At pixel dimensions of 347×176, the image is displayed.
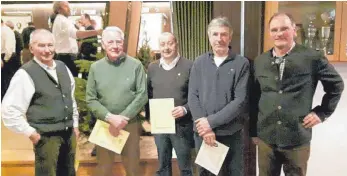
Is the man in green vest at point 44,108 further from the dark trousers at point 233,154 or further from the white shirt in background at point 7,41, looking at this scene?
the dark trousers at point 233,154

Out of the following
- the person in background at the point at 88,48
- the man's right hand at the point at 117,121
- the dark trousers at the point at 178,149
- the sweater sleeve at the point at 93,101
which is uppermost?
the person in background at the point at 88,48

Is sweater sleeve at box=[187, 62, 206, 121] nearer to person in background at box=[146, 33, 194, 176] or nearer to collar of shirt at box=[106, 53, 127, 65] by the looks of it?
person in background at box=[146, 33, 194, 176]

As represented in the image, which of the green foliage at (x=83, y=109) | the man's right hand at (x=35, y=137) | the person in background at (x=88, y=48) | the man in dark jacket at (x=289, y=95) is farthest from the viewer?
the person in background at (x=88, y=48)

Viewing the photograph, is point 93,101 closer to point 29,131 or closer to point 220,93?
point 29,131

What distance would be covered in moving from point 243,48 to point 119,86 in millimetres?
844

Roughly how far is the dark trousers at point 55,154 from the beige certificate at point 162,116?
474 mm

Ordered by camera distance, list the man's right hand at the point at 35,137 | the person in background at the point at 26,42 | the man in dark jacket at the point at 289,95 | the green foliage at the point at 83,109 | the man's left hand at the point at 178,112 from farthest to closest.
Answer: the green foliage at the point at 83,109 → the person in background at the point at 26,42 → the man's left hand at the point at 178,112 → the man's right hand at the point at 35,137 → the man in dark jacket at the point at 289,95

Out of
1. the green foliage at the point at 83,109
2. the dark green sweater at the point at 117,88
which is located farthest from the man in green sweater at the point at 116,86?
the green foliage at the point at 83,109

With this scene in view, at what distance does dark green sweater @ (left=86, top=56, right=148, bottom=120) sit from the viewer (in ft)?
Result: 8.08

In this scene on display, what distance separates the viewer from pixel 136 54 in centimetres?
298

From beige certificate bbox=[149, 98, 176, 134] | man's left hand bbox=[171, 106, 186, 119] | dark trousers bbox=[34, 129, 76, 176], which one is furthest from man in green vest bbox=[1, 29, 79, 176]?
man's left hand bbox=[171, 106, 186, 119]

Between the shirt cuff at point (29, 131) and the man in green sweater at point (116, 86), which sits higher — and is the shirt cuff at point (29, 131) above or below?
below

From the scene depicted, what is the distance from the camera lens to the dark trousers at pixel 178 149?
8.14 feet

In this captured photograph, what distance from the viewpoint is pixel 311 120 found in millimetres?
2178
